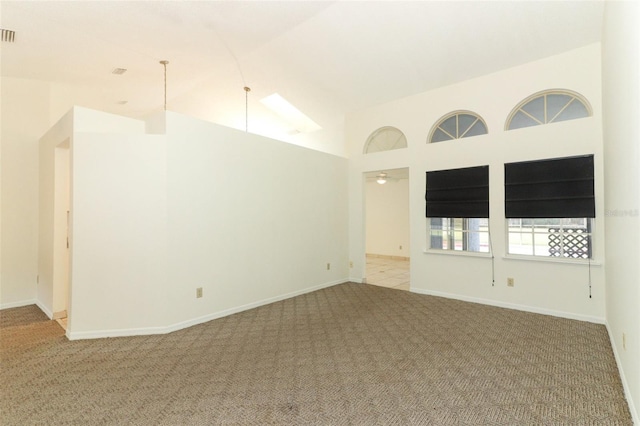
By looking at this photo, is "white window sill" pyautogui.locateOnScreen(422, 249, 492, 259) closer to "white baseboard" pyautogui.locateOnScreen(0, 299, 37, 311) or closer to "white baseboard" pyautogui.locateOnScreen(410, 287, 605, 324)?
"white baseboard" pyautogui.locateOnScreen(410, 287, 605, 324)

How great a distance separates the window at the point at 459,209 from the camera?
488 centimetres

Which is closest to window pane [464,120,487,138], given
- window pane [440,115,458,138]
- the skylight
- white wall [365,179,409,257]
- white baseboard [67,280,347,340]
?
window pane [440,115,458,138]

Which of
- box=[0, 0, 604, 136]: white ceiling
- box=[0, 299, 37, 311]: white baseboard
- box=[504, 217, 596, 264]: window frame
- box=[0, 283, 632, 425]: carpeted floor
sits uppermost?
box=[0, 0, 604, 136]: white ceiling

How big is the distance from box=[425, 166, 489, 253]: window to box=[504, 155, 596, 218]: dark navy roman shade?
14.1 inches

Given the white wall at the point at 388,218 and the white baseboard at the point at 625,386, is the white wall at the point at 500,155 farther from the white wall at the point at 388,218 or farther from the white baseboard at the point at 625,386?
the white wall at the point at 388,218

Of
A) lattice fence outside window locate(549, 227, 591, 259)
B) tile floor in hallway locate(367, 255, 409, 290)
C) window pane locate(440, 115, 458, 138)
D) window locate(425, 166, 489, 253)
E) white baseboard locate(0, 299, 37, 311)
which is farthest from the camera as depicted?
tile floor in hallway locate(367, 255, 409, 290)

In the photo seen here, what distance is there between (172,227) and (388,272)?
5.14 meters

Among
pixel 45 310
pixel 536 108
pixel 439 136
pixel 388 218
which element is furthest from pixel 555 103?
pixel 45 310

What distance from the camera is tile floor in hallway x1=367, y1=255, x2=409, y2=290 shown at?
6312 mm

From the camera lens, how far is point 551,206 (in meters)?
4.25

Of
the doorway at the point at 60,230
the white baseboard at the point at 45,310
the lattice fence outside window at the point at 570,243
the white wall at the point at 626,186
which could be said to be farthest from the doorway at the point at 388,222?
the white baseboard at the point at 45,310

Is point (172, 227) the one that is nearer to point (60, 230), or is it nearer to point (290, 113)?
point (60, 230)

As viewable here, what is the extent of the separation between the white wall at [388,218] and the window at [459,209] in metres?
3.72

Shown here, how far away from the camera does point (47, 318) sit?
4250 mm
